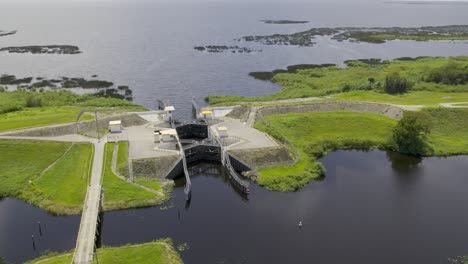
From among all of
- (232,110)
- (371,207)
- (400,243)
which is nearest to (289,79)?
(232,110)

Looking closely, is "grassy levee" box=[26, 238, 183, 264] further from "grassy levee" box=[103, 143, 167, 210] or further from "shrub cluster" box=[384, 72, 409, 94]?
"shrub cluster" box=[384, 72, 409, 94]

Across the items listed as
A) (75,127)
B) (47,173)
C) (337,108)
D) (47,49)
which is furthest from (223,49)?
(47,173)

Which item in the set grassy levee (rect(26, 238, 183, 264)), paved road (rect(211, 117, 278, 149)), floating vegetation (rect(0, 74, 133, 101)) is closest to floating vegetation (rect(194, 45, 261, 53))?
floating vegetation (rect(0, 74, 133, 101))

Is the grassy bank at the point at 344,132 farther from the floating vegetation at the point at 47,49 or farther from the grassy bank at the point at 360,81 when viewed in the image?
the floating vegetation at the point at 47,49

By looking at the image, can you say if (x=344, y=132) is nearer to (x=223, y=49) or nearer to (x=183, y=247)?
(x=183, y=247)

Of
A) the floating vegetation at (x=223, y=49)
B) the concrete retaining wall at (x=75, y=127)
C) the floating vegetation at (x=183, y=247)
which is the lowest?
the floating vegetation at (x=183, y=247)

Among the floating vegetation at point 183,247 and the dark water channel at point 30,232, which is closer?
the dark water channel at point 30,232

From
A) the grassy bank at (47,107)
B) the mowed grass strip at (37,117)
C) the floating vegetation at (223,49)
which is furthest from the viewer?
the floating vegetation at (223,49)

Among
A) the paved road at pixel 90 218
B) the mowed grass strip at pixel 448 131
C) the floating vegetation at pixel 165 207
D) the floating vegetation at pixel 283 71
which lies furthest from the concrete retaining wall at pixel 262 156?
the floating vegetation at pixel 283 71
